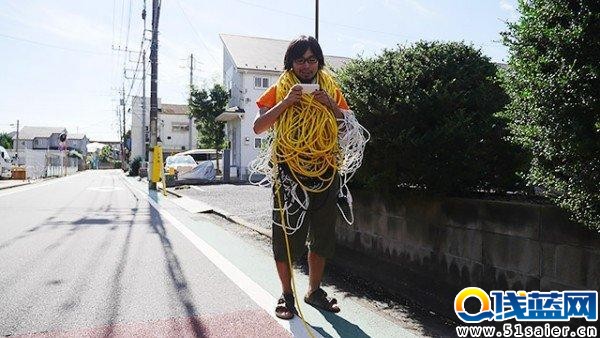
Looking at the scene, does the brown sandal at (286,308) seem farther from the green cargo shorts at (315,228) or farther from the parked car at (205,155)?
the parked car at (205,155)

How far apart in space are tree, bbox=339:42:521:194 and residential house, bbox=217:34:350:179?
21111 mm

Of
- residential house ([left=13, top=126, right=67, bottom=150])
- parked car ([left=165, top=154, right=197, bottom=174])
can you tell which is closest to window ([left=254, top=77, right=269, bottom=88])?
parked car ([left=165, top=154, right=197, bottom=174])

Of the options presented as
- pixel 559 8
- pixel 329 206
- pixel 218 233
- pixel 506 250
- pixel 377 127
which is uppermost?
pixel 559 8

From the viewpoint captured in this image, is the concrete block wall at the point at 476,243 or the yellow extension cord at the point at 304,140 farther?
the yellow extension cord at the point at 304,140

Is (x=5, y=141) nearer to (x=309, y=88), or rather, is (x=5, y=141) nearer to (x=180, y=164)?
(x=180, y=164)

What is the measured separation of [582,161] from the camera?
2.28 meters

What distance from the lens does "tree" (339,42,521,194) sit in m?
3.40

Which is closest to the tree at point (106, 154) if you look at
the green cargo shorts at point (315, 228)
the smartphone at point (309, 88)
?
the green cargo shorts at point (315, 228)

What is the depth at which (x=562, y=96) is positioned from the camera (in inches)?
91.7

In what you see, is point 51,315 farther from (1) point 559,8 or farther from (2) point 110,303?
(1) point 559,8

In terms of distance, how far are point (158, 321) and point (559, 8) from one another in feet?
10.2

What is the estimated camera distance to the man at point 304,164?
2.98m

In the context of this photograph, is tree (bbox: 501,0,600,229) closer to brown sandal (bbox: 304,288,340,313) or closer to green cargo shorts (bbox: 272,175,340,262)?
green cargo shorts (bbox: 272,175,340,262)

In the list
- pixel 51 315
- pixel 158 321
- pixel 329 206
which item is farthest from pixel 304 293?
pixel 51 315
